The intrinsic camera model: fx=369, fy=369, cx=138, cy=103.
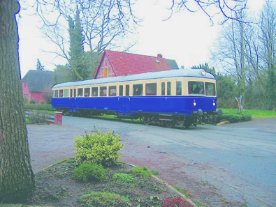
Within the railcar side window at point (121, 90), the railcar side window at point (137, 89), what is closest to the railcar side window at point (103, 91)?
the railcar side window at point (121, 90)

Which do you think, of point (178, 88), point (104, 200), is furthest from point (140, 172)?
point (178, 88)

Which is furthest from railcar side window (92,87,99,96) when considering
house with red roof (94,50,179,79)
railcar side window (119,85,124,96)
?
house with red roof (94,50,179,79)

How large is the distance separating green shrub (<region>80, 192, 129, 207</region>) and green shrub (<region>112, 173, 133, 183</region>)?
1001 mm

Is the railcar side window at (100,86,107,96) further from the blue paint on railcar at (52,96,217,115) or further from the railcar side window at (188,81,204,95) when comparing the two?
the railcar side window at (188,81,204,95)

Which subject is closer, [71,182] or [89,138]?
[71,182]

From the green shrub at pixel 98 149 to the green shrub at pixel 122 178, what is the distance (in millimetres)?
1076

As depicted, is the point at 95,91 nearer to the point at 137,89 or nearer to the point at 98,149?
the point at 137,89

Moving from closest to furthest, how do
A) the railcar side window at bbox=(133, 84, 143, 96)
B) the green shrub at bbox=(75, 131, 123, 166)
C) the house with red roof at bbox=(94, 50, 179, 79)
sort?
the green shrub at bbox=(75, 131, 123, 166), the railcar side window at bbox=(133, 84, 143, 96), the house with red roof at bbox=(94, 50, 179, 79)

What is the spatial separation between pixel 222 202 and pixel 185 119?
14.6 metres

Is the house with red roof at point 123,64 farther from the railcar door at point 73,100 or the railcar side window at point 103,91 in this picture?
the railcar side window at point 103,91

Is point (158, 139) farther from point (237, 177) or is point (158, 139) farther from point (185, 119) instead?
point (237, 177)

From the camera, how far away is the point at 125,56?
4566 cm

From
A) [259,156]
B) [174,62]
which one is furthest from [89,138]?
[174,62]

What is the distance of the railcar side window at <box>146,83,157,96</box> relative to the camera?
72.5 feet
